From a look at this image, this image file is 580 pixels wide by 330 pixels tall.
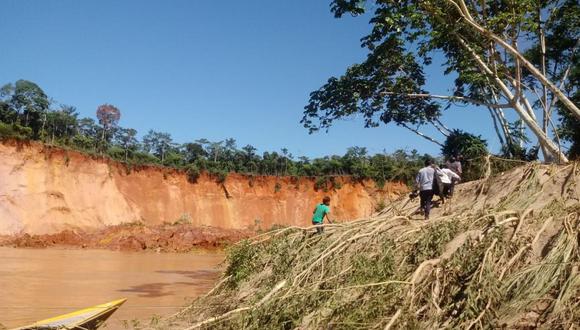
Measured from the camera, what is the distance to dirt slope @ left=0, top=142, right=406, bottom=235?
78.5ft

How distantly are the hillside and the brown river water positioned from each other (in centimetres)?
218

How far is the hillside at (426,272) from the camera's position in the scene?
3924 millimetres

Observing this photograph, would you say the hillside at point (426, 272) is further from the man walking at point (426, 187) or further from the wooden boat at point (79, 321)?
the man walking at point (426, 187)

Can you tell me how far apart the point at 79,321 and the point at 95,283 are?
6123mm

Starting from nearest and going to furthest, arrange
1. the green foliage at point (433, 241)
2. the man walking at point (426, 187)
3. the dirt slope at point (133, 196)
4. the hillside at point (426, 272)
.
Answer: the hillside at point (426, 272) < the green foliage at point (433, 241) < the man walking at point (426, 187) < the dirt slope at point (133, 196)

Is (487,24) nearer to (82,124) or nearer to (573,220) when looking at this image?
(573,220)

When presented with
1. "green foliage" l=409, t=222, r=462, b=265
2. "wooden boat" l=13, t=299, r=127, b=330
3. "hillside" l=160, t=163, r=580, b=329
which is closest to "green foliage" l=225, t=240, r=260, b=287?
"hillside" l=160, t=163, r=580, b=329

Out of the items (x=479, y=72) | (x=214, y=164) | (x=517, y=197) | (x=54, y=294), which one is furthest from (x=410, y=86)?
(x=214, y=164)

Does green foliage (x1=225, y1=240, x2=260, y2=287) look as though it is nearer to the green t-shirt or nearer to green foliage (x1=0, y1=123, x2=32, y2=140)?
the green t-shirt

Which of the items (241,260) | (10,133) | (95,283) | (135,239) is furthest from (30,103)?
(241,260)

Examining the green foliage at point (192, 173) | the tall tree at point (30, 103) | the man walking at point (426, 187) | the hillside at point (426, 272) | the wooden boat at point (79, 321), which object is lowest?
the wooden boat at point (79, 321)

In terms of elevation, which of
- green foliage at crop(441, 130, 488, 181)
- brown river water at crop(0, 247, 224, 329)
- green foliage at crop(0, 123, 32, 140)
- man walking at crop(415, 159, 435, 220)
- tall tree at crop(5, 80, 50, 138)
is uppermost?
tall tree at crop(5, 80, 50, 138)

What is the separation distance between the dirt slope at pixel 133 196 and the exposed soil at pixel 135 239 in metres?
2.12

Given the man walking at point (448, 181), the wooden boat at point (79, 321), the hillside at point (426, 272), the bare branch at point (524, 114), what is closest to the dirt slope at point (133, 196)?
the bare branch at point (524, 114)
